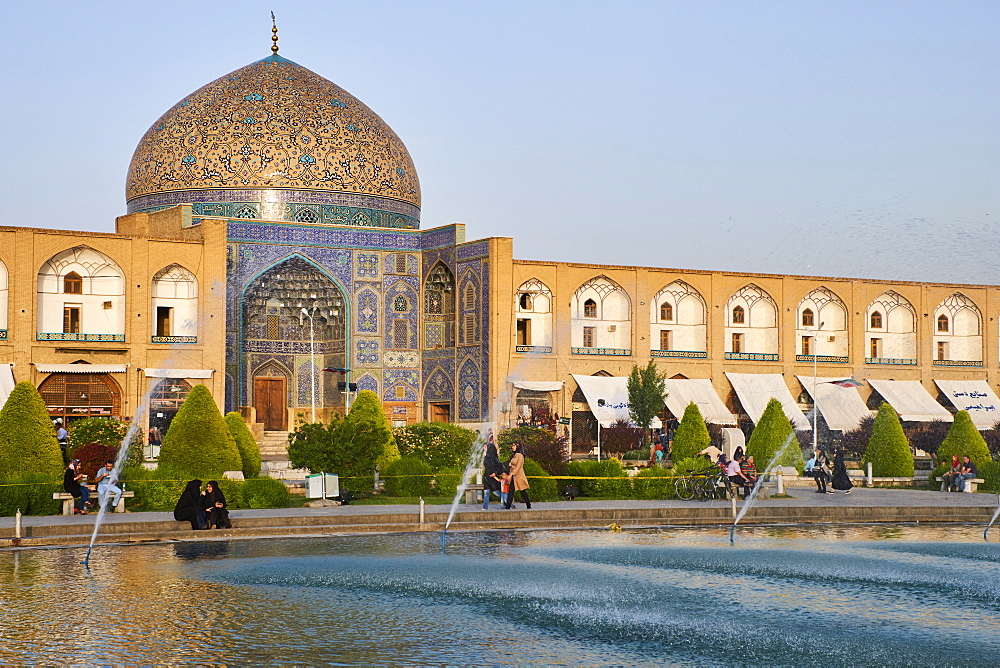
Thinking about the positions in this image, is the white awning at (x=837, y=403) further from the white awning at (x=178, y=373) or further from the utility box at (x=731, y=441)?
the white awning at (x=178, y=373)

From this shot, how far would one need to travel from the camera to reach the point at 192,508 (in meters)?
13.8

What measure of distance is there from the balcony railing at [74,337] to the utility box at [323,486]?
13389 mm

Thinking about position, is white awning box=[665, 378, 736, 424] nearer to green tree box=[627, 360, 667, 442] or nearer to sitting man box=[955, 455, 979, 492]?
green tree box=[627, 360, 667, 442]

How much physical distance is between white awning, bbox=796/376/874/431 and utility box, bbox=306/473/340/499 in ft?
60.8

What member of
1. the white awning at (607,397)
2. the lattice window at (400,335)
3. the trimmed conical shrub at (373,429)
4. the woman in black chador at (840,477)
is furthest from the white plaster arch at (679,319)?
the woman in black chador at (840,477)

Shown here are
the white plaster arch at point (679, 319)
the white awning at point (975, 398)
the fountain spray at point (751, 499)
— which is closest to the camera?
the fountain spray at point (751, 499)

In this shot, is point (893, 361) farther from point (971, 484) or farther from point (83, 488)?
point (83, 488)

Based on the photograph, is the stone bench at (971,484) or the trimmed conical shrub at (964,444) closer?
the stone bench at (971,484)

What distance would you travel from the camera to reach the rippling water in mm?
7117

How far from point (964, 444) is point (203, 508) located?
14.7 m

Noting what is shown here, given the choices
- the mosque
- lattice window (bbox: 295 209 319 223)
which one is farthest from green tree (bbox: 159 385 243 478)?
lattice window (bbox: 295 209 319 223)

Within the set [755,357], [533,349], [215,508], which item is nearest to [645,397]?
[533,349]

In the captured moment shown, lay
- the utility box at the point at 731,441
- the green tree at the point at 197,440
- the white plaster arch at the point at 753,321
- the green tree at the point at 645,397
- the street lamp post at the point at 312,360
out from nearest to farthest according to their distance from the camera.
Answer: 1. the green tree at the point at 197,440
2. the utility box at the point at 731,441
3. the green tree at the point at 645,397
4. the street lamp post at the point at 312,360
5. the white plaster arch at the point at 753,321

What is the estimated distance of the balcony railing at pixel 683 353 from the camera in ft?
111
